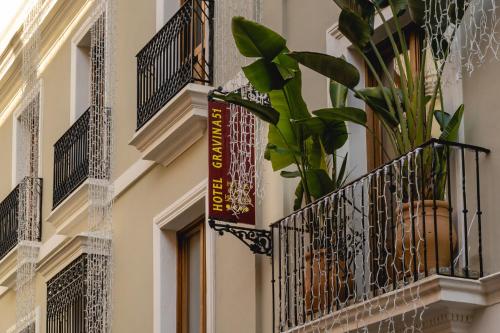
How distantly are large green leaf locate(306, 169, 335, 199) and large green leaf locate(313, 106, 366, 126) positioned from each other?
71 cm

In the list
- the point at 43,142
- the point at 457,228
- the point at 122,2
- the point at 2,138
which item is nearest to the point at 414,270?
the point at 457,228

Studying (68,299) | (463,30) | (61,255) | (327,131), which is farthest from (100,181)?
(463,30)

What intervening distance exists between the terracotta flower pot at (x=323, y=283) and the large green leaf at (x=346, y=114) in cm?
110

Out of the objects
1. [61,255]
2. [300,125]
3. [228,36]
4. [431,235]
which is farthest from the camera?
[61,255]

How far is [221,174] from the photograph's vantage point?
13.6m

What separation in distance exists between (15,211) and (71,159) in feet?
9.13

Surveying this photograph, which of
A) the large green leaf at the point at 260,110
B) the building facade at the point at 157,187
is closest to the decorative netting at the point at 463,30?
the building facade at the point at 157,187

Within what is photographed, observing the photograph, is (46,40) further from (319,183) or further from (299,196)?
(319,183)

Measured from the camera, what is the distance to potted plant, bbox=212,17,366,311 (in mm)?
11977

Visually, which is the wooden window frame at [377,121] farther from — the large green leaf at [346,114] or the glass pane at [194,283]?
the glass pane at [194,283]

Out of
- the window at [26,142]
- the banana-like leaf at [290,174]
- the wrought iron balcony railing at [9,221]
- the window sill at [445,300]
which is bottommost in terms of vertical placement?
the window sill at [445,300]

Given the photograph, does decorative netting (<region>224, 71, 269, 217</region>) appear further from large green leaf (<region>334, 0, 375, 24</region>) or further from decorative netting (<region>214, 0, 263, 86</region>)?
large green leaf (<region>334, 0, 375, 24</region>)

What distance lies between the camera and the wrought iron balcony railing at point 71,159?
1830 centimetres

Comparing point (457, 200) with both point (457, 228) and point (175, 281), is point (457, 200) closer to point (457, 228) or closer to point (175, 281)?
point (457, 228)
